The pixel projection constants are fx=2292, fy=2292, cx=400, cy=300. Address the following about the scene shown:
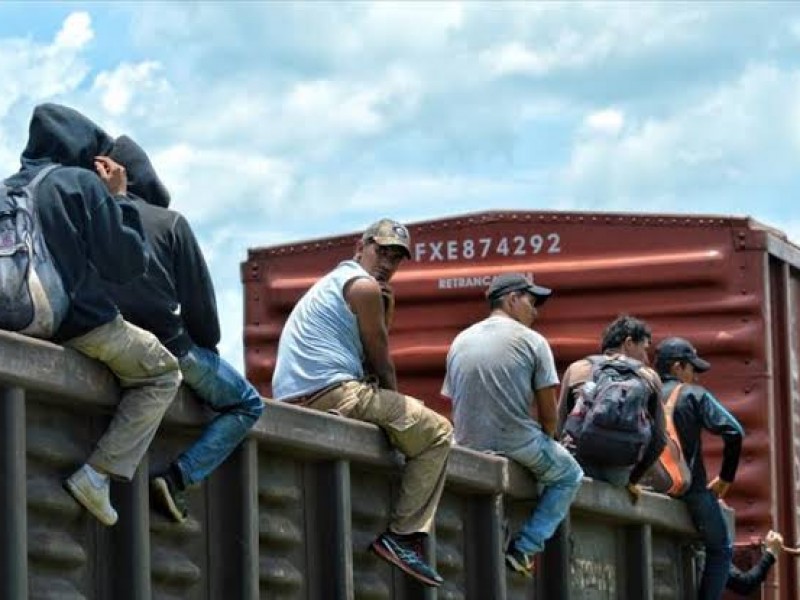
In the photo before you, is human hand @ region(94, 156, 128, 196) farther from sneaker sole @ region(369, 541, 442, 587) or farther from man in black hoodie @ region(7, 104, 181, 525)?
sneaker sole @ region(369, 541, 442, 587)

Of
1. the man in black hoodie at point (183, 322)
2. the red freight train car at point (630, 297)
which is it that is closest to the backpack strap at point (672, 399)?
the red freight train car at point (630, 297)

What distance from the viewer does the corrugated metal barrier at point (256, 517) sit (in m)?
6.39

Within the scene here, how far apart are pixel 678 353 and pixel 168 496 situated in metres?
4.98

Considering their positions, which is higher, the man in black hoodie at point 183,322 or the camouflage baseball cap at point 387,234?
the camouflage baseball cap at point 387,234

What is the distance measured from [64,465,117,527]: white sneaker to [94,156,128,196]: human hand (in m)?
0.98

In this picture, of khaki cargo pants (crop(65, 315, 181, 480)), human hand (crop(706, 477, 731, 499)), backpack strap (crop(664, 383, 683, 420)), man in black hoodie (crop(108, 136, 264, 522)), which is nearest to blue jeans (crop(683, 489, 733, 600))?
human hand (crop(706, 477, 731, 499))

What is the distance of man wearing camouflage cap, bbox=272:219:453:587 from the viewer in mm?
8320

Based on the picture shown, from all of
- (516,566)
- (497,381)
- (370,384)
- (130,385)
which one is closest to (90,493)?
(130,385)

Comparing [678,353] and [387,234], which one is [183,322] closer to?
[387,234]

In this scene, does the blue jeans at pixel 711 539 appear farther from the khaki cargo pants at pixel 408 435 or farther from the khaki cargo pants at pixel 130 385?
the khaki cargo pants at pixel 130 385

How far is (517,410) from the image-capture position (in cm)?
949

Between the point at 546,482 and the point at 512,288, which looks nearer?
the point at 546,482

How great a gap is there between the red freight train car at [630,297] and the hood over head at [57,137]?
5950mm

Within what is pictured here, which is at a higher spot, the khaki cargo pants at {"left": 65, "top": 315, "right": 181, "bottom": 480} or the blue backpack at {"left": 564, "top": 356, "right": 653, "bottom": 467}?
the blue backpack at {"left": 564, "top": 356, "right": 653, "bottom": 467}
